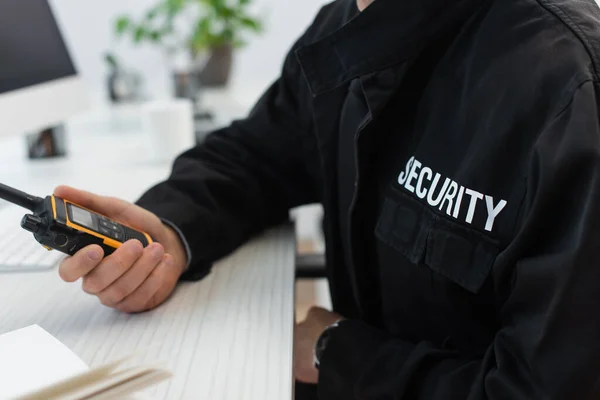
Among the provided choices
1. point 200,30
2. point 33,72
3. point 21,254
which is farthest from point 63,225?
point 200,30

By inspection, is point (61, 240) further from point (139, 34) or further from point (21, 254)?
point (139, 34)

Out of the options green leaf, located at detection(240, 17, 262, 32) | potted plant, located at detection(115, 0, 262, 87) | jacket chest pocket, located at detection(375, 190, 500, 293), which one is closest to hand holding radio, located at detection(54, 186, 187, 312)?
jacket chest pocket, located at detection(375, 190, 500, 293)

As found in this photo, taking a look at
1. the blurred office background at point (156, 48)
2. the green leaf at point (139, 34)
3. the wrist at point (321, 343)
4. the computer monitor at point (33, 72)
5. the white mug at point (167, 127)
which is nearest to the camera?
the wrist at point (321, 343)

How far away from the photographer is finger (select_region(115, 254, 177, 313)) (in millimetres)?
601

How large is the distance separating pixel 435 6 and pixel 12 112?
2.17 feet

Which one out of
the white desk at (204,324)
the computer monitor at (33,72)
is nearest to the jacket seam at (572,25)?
the white desk at (204,324)

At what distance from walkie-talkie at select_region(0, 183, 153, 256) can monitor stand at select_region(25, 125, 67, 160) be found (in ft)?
2.54

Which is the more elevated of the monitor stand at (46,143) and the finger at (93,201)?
the finger at (93,201)

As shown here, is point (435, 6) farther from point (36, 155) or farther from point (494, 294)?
point (36, 155)

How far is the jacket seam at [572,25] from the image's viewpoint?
1.61 feet

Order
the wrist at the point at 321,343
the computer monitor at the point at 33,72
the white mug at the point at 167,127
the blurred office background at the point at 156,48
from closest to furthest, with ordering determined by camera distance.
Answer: the wrist at the point at 321,343 → the computer monitor at the point at 33,72 → the white mug at the point at 167,127 → the blurred office background at the point at 156,48

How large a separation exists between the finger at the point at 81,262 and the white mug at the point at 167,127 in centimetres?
65

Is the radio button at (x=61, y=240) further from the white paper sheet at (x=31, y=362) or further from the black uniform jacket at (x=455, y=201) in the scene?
the black uniform jacket at (x=455, y=201)

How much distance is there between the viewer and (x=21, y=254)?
2.39 feet
